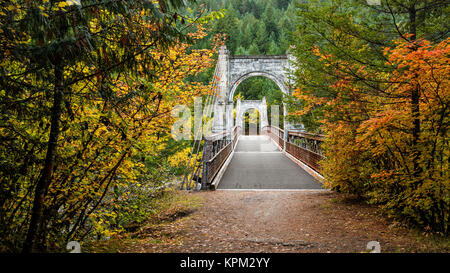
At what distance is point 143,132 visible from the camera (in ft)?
9.87

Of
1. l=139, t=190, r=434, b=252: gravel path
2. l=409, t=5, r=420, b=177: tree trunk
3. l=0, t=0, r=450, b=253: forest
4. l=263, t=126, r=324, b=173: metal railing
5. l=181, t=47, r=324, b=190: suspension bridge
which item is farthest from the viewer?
l=263, t=126, r=324, b=173: metal railing

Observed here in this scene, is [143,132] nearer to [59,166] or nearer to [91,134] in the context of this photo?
[91,134]

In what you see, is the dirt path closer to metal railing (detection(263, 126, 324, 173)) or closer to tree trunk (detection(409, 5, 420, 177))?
tree trunk (detection(409, 5, 420, 177))

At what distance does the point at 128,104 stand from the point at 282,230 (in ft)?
8.83

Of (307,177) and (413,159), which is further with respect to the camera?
(307,177)

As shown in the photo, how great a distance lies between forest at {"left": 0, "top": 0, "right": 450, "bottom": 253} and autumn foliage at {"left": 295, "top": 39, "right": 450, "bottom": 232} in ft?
0.05

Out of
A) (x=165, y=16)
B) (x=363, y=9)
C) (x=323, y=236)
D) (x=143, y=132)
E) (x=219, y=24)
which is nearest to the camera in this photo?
(x=165, y=16)

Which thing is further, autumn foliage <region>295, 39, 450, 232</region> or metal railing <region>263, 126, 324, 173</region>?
metal railing <region>263, 126, 324, 173</region>

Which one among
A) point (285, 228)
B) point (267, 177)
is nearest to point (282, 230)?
point (285, 228)

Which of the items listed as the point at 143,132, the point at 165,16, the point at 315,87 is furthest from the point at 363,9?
the point at 143,132

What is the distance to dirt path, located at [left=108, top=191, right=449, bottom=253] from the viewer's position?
2971 mm

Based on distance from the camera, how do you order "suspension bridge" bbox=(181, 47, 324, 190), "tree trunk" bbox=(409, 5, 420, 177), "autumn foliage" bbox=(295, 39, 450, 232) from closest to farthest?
"autumn foliage" bbox=(295, 39, 450, 232), "tree trunk" bbox=(409, 5, 420, 177), "suspension bridge" bbox=(181, 47, 324, 190)

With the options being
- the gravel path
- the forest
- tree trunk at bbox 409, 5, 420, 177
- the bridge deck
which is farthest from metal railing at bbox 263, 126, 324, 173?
tree trunk at bbox 409, 5, 420, 177

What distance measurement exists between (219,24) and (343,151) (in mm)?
42307
